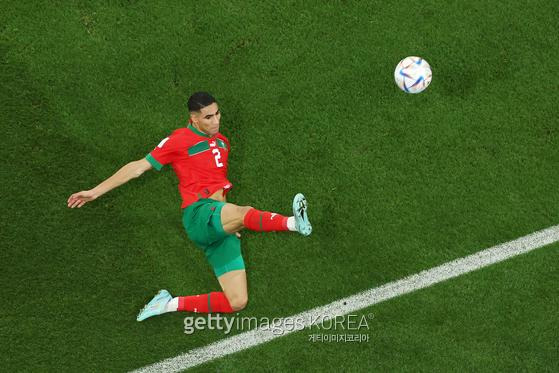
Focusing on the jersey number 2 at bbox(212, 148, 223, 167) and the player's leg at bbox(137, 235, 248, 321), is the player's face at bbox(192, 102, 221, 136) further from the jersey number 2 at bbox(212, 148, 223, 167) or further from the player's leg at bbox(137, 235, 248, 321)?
the player's leg at bbox(137, 235, 248, 321)

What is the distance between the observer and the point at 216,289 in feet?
23.8

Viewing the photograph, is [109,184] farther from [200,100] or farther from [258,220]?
[258,220]

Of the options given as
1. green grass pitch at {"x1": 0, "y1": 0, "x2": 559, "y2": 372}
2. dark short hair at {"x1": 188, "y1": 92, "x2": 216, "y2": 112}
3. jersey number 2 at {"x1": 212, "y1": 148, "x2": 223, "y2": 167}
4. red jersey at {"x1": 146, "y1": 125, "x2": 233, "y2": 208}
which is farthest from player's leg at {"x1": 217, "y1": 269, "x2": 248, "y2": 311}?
dark short hair at {"x1": 188, "y1": 92, "x2": 216, "y2": 112}

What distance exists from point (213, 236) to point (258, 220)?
1.69ft

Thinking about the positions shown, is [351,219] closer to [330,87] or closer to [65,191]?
[330,87]

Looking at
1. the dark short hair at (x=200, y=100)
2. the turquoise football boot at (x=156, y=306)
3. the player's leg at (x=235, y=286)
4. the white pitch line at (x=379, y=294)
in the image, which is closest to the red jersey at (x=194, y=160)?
the dark short hair at (x=200, y=100)

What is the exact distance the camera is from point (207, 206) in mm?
6691

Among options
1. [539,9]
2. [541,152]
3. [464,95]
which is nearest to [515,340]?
[541,152]

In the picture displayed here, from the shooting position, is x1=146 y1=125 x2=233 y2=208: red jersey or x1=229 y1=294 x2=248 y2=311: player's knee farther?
x1=229 y1=294 x2=248 y2=311: player's knee

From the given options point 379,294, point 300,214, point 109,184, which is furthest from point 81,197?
point 379,294

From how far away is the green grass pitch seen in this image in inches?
277

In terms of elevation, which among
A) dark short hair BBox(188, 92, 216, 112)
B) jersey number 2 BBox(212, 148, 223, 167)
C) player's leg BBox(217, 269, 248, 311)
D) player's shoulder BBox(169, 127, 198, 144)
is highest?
dark short hair BBox(188, 92, 216, 112)

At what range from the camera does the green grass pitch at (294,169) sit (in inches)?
277

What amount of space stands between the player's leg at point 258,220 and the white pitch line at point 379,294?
110cm
